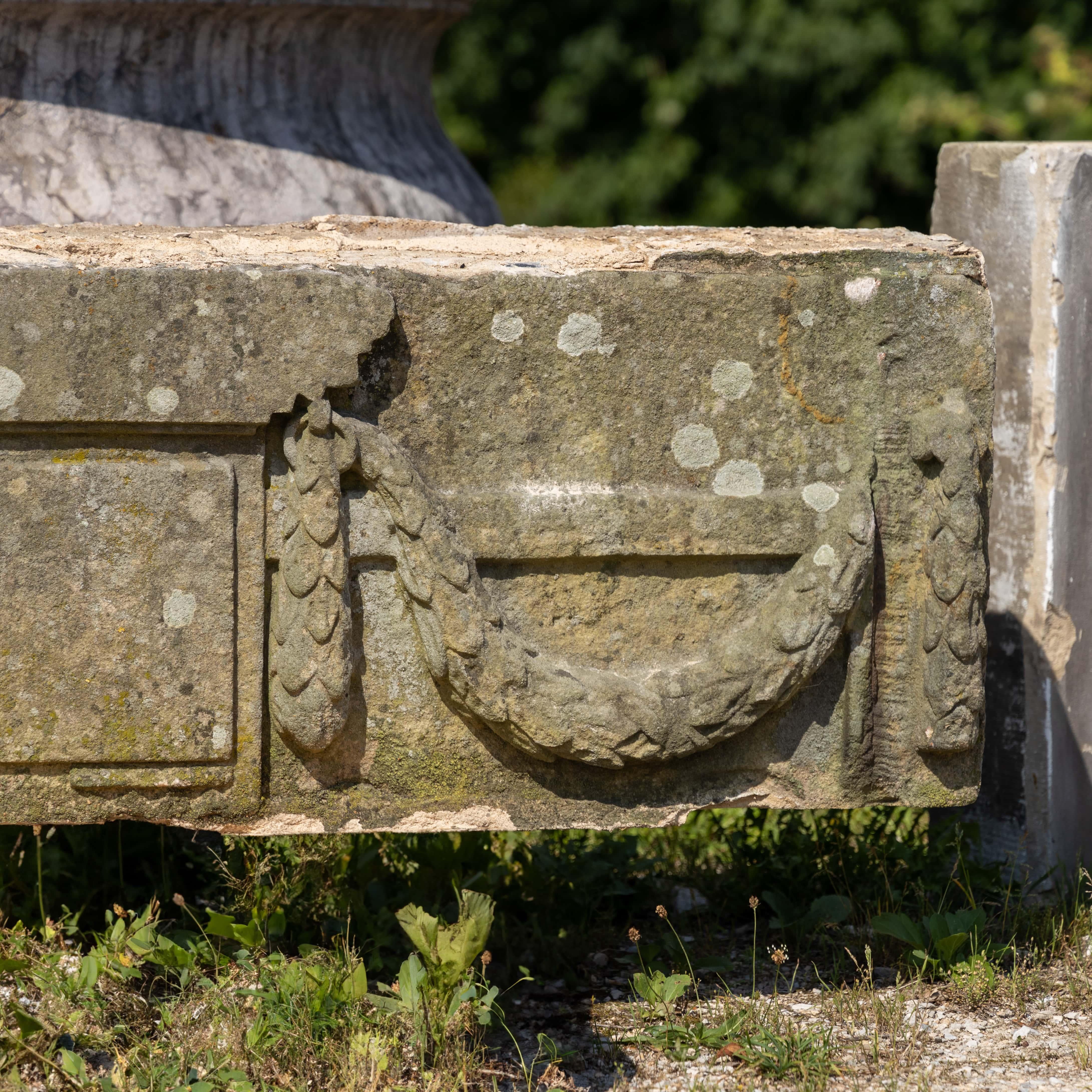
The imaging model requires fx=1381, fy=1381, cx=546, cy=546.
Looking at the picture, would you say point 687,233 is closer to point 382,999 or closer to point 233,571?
point 233,571

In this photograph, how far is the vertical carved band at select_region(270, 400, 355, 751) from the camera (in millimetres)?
2342

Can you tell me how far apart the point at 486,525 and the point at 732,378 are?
511 mm

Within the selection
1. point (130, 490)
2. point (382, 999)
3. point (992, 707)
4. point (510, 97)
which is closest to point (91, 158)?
point (130, 490)

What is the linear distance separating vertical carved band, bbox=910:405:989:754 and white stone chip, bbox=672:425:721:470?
36 centimetres

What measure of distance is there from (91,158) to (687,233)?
58.2 inches

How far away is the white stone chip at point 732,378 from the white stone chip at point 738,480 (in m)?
0.12

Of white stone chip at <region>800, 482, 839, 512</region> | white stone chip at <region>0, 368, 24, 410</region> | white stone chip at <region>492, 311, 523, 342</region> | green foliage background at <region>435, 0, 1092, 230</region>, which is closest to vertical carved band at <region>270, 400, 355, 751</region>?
white stone chip at <region>492, 311, 523, 342</region>

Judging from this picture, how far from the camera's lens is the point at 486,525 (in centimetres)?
242

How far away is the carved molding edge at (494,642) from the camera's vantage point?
2.36 metres

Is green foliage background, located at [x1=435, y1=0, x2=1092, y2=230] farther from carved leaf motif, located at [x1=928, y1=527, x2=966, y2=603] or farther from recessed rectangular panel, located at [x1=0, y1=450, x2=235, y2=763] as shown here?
recessed rectangular panel, located at [x1=0, y1=450, x2=235, y2=763]

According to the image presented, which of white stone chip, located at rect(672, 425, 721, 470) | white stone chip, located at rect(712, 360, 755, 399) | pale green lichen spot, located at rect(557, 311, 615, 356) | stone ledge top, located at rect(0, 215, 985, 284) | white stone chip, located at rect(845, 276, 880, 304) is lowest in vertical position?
white stone chip, located at rect(672, 425, 721, 470)

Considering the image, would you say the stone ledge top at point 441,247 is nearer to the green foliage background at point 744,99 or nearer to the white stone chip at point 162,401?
the white stone chip at point 162,401

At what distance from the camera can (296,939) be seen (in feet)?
10.0

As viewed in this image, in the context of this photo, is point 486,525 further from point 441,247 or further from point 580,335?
point 441,247
